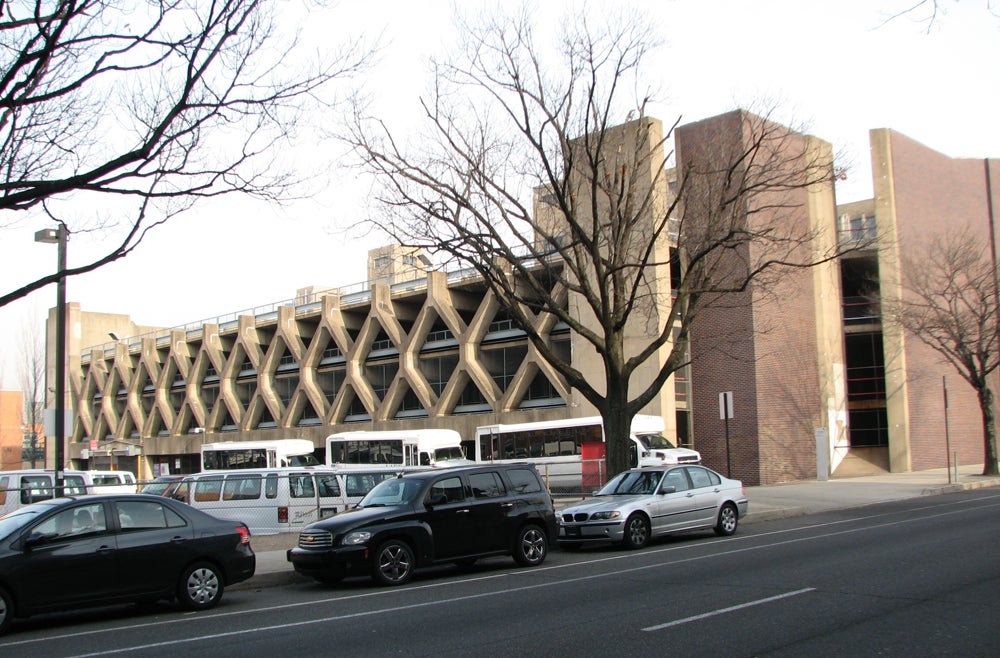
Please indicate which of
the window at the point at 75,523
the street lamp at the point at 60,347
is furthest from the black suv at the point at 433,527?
the street lamp at the point at 60,347

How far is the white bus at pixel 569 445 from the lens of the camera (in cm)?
3059

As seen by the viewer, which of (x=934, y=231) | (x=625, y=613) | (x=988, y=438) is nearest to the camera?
(x=625, y=613)

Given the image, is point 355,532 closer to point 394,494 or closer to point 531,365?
point 394,494

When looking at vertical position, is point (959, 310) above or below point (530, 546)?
above

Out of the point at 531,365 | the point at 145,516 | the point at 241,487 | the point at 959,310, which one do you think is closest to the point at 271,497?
the point at 241,487

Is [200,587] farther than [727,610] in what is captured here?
Yes

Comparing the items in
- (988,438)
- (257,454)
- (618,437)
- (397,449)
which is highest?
(618,437)

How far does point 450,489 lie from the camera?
14453mm

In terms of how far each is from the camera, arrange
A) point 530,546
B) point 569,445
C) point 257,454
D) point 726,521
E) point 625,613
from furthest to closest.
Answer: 1. point 257,454
2. point 569,445
3. point 726,521
4. point 530,546
5. point 625,613

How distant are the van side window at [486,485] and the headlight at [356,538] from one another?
6.87ft

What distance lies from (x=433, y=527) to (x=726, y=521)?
719 centimetres

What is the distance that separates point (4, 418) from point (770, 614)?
3910 inches

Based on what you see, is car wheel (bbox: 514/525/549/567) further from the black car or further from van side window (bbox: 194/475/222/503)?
van side window (bbox: 194/475/222/503)

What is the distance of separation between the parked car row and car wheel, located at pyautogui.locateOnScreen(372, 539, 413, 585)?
0.6 inches
